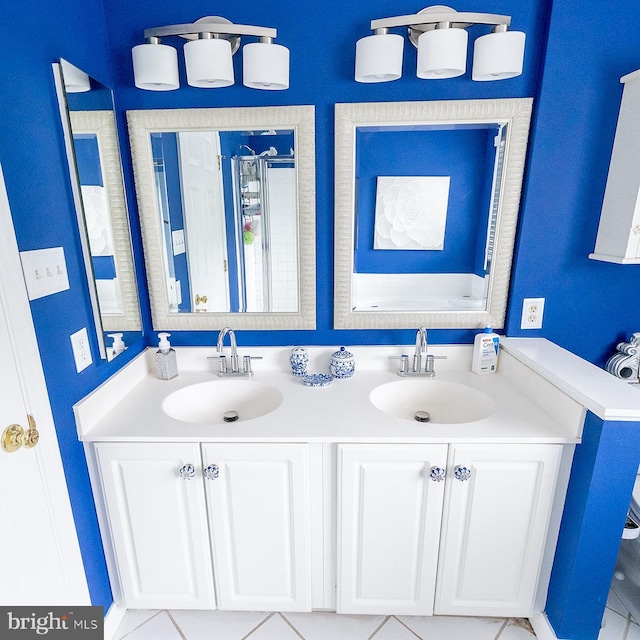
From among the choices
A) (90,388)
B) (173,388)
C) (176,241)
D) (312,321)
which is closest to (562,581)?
(312,321)

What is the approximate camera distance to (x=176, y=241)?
5.08ft

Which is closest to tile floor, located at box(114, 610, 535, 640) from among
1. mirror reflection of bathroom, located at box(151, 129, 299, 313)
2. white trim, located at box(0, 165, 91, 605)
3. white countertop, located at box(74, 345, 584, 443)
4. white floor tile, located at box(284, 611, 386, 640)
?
white floor tile, located at box(284, 611, 386, 640)

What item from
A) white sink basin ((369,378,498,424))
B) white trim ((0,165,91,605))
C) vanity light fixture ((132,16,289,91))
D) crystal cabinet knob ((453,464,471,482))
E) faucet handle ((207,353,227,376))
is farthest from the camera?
faucet handle ((207,353,227,376))

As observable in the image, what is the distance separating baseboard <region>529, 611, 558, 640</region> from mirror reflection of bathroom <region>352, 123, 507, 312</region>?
3.63 feet

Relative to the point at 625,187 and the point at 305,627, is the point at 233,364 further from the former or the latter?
the point at 625,187

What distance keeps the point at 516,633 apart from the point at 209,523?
114 centimetres

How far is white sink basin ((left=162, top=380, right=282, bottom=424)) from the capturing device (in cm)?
147

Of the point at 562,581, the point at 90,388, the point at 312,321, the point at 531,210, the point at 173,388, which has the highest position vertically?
the point at 531,210

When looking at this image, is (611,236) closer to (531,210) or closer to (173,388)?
(531,210)

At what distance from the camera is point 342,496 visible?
122cm

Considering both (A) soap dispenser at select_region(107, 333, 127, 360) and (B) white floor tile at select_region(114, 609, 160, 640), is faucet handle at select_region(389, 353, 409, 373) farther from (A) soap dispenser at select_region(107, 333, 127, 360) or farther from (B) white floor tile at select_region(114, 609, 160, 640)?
(B) white floor tile at select_region(114, 609, 160, 640)

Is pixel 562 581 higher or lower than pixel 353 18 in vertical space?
lower

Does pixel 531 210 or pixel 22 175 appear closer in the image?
pixel 22 175

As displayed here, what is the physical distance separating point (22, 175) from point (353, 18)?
1.15m
